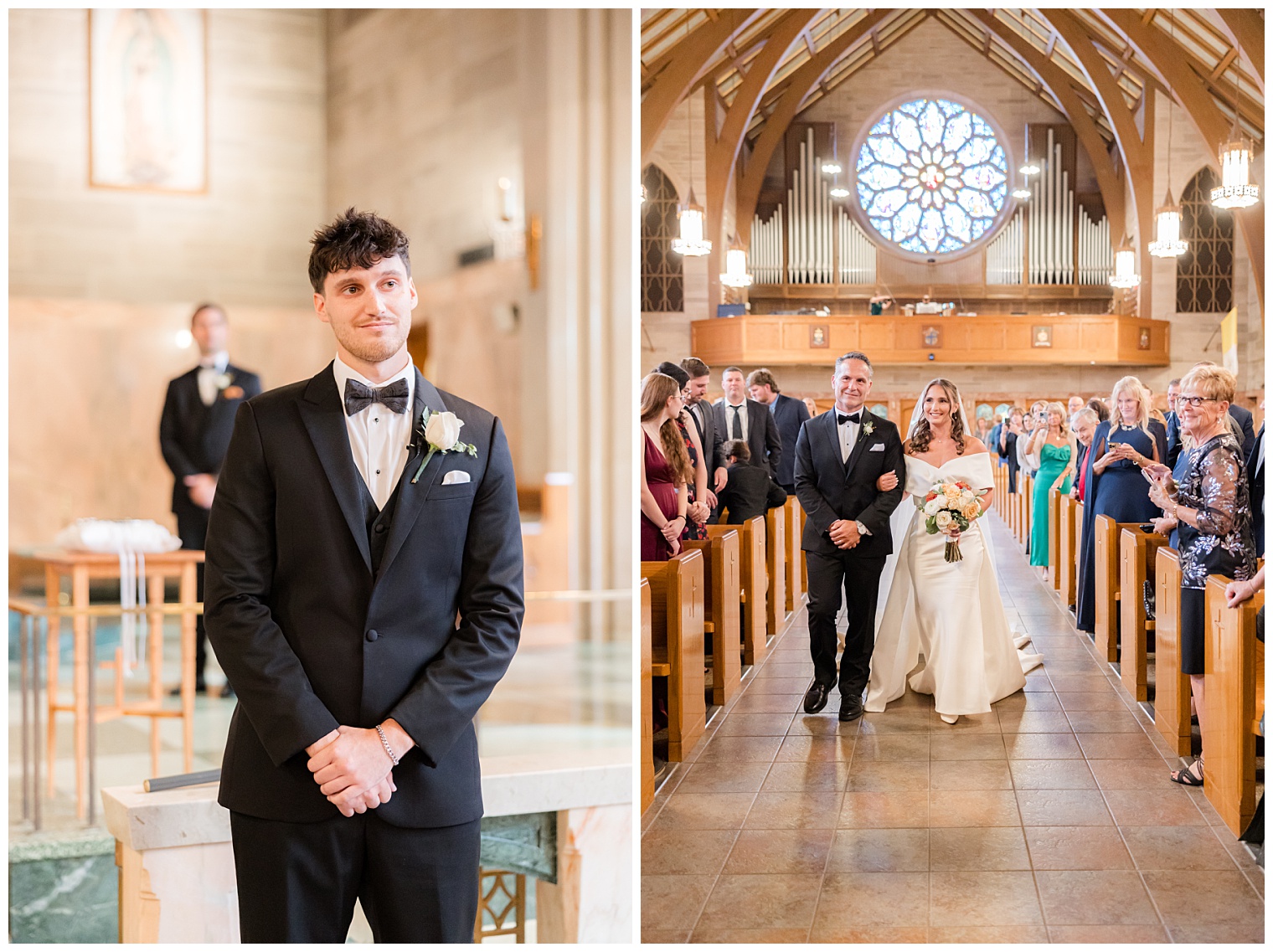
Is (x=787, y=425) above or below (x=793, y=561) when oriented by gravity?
above

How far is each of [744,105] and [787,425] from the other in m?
7.36

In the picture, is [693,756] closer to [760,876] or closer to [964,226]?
[760,876]

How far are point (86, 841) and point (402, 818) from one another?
89.2 inches

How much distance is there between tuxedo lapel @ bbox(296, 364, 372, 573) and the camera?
2.07m

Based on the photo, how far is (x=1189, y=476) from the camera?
160 inches

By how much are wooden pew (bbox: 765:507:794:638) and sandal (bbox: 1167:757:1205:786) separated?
307 cm

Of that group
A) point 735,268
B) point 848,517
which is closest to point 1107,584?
point 848,517

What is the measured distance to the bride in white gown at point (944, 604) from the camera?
16.0ft

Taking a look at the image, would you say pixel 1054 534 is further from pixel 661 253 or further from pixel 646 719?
pixel 661 253

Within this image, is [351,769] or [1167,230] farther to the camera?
[1167,230]

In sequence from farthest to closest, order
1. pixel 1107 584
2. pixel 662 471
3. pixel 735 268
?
pixel 735 268 < pixel 1107 584 < pixel 662 471

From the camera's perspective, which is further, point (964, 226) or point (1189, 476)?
point (964, 226)

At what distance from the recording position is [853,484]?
193 inches

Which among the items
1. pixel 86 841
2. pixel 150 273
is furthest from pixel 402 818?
pixel 150 273
